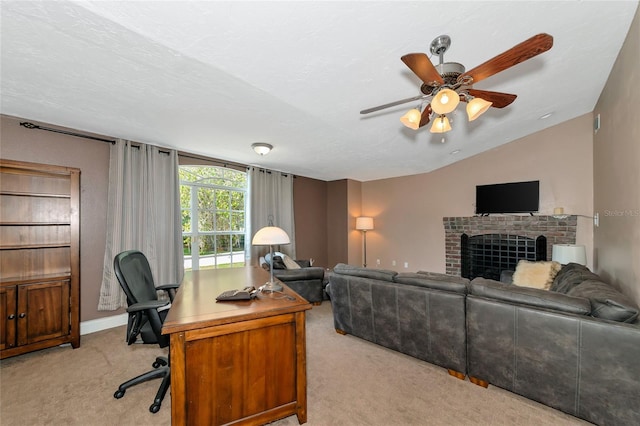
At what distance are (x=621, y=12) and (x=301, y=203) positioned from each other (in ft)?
16.7

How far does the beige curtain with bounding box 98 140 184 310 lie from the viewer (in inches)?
131

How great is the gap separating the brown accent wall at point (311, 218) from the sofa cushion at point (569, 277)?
4.37m

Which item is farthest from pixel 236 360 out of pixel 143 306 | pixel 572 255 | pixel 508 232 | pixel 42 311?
pixel 508 232

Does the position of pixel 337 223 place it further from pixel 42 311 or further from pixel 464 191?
pixel 42 311

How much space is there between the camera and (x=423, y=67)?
62.4 inches

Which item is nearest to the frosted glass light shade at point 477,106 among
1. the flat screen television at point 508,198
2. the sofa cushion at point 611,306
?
the sofa cushion at point 611,306

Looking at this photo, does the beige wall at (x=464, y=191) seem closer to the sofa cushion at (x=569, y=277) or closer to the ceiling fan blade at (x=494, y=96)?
the sofa cushion at (x=569, y=277)

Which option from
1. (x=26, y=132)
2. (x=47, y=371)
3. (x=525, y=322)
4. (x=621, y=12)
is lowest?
(x=47, y=371)

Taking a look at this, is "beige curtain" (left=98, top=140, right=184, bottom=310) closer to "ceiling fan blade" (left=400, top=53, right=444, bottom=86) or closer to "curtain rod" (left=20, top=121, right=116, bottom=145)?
"curtain rod" (left=20, top=121, right=116, bottom=145)

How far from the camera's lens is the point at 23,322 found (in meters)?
2.53

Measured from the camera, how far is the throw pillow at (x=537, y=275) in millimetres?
2939

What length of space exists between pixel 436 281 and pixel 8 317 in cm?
391

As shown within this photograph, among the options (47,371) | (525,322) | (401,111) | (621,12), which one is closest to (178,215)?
(47,371)

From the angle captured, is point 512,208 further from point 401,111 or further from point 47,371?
point 47,371
